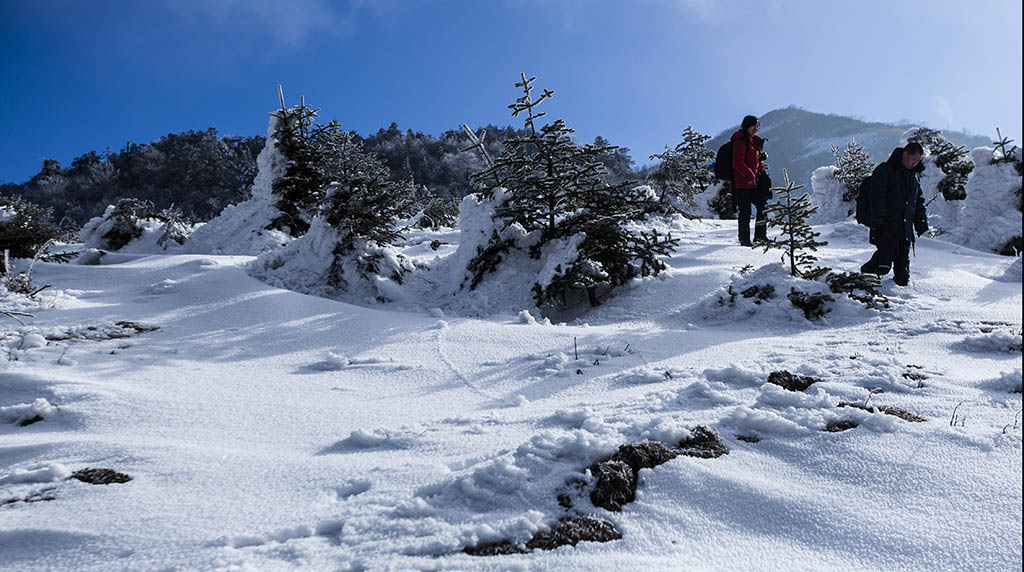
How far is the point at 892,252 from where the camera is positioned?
6.07 m

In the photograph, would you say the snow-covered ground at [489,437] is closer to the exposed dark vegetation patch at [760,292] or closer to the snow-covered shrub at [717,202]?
the exposed dark vegetation patch at [760,292]

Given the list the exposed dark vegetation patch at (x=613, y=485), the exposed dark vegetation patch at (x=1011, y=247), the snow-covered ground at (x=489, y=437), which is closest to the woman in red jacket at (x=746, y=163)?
the snow-covered ground at (x=489, y=437)

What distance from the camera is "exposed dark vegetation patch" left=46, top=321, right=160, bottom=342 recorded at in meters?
4.40

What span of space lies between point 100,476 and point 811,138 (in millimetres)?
134880

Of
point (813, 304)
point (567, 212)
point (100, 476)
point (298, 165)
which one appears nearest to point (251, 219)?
point (298, 165)

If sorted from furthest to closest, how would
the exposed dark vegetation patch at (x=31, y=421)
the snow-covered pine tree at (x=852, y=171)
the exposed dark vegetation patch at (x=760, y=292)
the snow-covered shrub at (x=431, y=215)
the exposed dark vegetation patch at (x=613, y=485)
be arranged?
the snow-covered shrub at (x=431, y=215) < the snow-covered pine tree at (x=852, y=171) < the exposed dark vegetation patch at (x=760, y=292) < the exposed dark vegetation patch at (x=31, y=421) < the exposed dark vegetation patch at (x=613, y=485)

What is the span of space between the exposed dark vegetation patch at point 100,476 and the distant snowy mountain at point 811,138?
327 feet

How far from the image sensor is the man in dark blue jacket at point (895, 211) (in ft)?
19.5

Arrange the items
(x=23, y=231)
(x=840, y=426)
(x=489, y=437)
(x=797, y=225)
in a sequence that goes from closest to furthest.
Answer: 1. (x=840, y=426)
2. (x=489, y=437)
3. (x=797, y=225)
4. (x=23, y=231)

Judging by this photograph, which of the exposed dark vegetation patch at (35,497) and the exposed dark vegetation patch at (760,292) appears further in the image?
the exposed dark vegetation patch at (760,292)

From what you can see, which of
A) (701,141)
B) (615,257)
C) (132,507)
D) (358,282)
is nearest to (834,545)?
(132,507)

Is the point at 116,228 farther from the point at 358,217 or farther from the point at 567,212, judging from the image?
the point at 567,212

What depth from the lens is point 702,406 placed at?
2.86m

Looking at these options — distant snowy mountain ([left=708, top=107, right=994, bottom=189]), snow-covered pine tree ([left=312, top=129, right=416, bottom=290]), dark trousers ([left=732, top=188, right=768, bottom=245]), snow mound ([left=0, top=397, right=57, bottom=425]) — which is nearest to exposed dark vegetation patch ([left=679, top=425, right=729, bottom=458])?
snow mound ([left=0, top=397, right=57, bottom=425])
